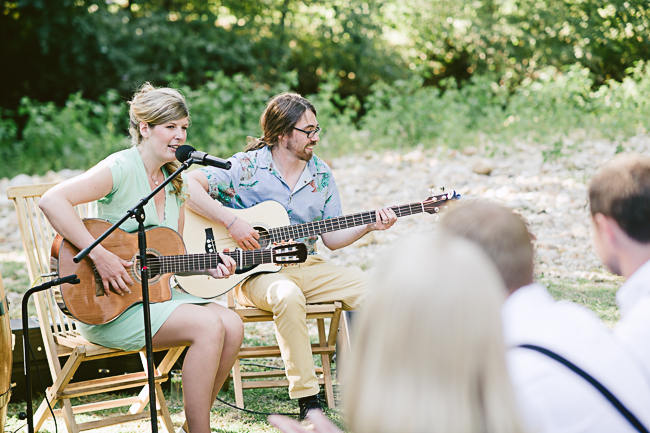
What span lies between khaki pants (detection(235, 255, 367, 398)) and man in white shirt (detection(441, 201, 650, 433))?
82.0 inches

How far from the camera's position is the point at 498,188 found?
7.43m

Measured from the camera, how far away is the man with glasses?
11.5 ft

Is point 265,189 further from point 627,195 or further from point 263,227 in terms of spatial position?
point 627,195

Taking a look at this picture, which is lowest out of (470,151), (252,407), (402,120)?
(252,407)

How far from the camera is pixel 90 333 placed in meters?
3.08

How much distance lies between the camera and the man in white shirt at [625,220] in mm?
1689

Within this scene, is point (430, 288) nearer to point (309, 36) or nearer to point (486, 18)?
point (486, 18)

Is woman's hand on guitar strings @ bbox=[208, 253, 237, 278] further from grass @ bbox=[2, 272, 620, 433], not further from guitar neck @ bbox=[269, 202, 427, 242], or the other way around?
grass @ bbox=[2, 272, 620, 433]

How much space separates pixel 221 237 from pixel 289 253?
1.28ft

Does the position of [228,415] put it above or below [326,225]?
below

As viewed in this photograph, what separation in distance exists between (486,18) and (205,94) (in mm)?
5299

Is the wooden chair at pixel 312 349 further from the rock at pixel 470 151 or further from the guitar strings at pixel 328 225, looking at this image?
the rock at pixel 470 151

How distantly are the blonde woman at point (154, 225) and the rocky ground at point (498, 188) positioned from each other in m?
2.76

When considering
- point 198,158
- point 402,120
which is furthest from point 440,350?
point 402,120
